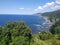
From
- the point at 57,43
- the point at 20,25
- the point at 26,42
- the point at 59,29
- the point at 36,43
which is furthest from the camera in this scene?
the point at 59,29

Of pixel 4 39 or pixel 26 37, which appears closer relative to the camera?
pixel 26 37

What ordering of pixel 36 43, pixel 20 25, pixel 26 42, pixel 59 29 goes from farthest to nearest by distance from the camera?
1. pixel 59 29
2. pixel 20 25
3. pixel 36 43
4. pixel 26 42

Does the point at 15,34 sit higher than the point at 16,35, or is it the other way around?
the point at 15,34

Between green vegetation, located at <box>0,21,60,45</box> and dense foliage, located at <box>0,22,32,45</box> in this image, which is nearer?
green vegetation, located at <box>0,21,60,45</box>

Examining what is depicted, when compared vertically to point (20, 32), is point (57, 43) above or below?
below

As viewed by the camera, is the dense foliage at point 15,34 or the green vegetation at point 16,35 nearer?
the green vegetation at point 16,35

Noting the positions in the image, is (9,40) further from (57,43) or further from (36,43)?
(57,43)

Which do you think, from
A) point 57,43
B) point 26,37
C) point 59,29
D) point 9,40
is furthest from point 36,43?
point 59,29

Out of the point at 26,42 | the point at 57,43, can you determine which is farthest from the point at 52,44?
the point at 26,42

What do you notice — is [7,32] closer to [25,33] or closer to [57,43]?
[25,33]
